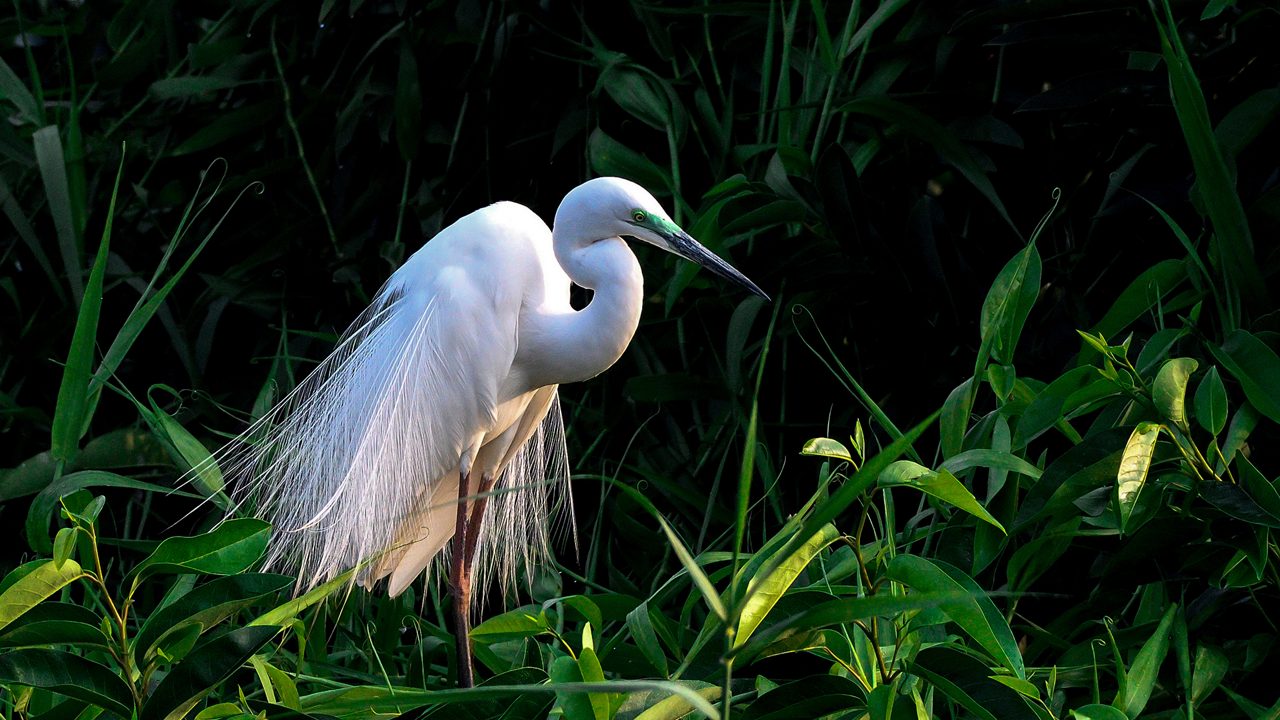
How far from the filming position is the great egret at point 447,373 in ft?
4.73

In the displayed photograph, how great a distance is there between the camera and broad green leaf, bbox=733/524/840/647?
0.71 meters

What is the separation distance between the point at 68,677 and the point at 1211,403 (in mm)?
829

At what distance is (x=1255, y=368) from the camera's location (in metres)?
1.05

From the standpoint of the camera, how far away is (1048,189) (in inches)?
67.5

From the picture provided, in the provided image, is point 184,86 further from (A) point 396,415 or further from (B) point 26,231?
(A) point 396,415

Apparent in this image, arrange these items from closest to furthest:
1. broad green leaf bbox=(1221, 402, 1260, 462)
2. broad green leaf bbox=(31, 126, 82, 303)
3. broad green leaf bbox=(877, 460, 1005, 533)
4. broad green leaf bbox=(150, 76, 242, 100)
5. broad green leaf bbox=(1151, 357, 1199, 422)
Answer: broad green leaf bbox=(877, 460, 1005, 533) → broad green leaf bbox=(1151, 357, 1199, 422) → broad green leaf bbox=(1221, 402, 1260, 462) → broad green leaf bbox=(31, 126, 82, 303) → broad green leaf bbox=(150, 76, 242, 100)

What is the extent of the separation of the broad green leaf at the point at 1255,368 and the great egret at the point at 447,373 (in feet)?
1.63

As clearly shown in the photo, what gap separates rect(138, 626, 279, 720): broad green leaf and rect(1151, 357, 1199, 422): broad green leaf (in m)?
0.64

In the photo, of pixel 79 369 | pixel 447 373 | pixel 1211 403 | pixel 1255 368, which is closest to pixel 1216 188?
pixel 1255 368

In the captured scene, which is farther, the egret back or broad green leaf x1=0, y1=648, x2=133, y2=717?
the egret back

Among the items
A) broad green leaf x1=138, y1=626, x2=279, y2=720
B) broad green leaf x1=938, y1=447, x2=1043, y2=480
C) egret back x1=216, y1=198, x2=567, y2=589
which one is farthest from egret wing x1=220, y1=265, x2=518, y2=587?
broad green leaf x1=938, y1=447, x2=1043, y2=480

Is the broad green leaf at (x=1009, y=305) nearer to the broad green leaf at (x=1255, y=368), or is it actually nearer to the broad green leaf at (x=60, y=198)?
the broad green leaf at (x=1255, y=368)

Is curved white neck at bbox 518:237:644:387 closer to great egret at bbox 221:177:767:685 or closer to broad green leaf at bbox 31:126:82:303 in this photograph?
great egret at bbox 221:177:767:685

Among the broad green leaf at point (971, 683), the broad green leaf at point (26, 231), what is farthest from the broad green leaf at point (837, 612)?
the broad green leaf at point (26, 231)
